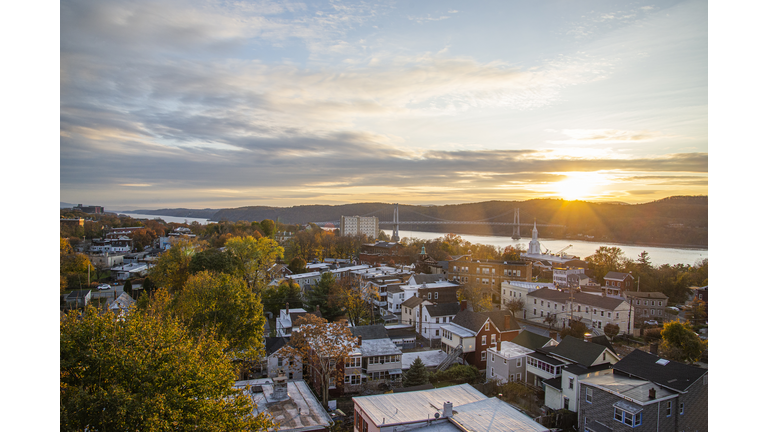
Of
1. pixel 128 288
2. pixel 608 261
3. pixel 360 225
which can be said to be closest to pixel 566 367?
pixel 608 261

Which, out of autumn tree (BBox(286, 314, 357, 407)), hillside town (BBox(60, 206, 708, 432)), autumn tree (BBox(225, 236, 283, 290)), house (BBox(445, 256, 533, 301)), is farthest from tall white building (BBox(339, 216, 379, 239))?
autumn tree (BBox(286, 314, 357, 407))

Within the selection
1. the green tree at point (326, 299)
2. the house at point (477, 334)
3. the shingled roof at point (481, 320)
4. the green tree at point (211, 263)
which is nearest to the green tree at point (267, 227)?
the green tree at point (211, 263)

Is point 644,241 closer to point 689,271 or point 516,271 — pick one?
point 689,271

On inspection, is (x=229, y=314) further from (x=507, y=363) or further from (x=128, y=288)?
(x=128, y=288)

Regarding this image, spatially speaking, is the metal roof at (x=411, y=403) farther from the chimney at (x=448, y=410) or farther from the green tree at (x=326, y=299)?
the green tree at (x=326, y=299)

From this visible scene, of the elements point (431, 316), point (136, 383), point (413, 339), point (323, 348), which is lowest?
point (413, 339)

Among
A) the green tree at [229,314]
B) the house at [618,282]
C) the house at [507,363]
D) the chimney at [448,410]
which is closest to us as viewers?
the chimney at [448,410]
